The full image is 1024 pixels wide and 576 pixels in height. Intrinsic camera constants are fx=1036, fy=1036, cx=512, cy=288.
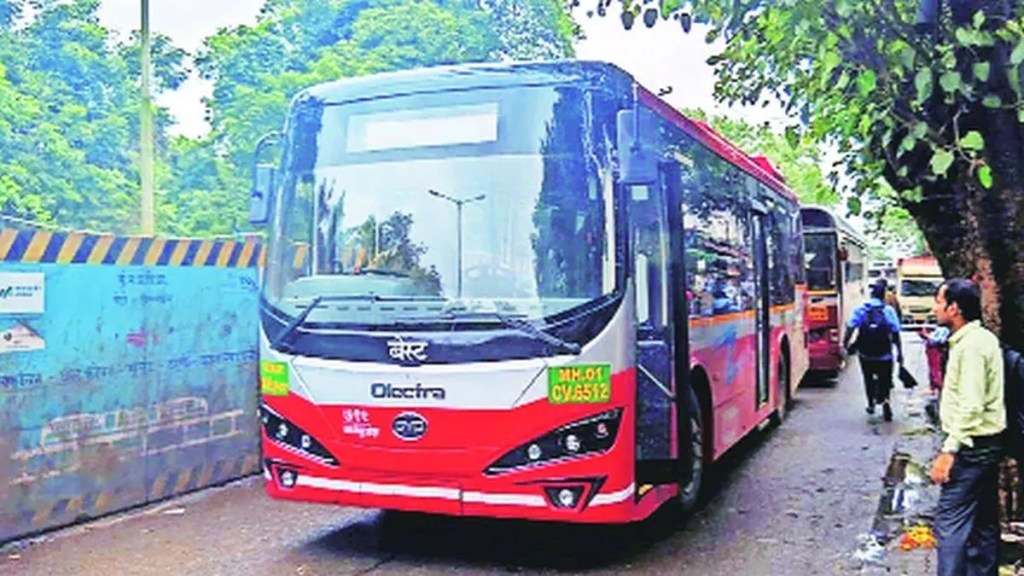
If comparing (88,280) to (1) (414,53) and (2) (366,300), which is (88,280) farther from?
(1) (414,53)

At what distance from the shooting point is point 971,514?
5.24 m

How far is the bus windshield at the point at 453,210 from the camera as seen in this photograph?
5992mm

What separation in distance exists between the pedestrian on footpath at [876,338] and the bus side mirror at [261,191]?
826cm

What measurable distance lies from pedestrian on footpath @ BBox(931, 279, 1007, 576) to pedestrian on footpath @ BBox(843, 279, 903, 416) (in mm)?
7359

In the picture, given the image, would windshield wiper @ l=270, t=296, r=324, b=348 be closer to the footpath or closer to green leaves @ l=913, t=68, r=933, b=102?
green leaves @ l=913, t=68, r=933, b=102

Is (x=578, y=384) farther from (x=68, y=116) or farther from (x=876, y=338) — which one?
(x=68, y=116)

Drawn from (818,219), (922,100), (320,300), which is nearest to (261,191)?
(320,300)

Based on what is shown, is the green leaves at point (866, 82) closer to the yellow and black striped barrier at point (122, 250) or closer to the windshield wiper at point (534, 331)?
the windshield wiper at point (534, 331)

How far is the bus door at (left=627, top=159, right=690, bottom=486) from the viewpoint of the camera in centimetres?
619

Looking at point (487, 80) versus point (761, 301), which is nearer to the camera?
point (487, 80)

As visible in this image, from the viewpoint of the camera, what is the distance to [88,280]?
25.4ft

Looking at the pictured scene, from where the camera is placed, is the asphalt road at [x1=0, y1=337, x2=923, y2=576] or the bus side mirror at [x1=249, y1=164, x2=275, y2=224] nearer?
the asphalt road at [x1=0, y1=337, x2=923, y2=576]

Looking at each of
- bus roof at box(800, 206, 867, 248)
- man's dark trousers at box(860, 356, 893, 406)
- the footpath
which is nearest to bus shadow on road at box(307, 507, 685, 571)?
the footpath

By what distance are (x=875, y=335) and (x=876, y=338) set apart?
1.5 inches
